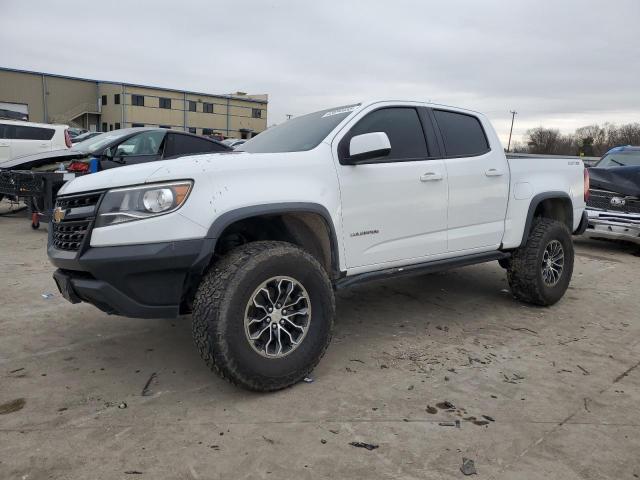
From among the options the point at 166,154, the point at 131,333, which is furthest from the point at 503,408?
the point at 166,154

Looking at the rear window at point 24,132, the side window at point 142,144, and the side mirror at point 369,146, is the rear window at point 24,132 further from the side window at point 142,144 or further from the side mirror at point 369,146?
the side mirror at point 369,146

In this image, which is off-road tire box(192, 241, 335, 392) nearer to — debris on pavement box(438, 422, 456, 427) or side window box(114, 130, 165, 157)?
debris on pavement box(438, 422, 456, 427)

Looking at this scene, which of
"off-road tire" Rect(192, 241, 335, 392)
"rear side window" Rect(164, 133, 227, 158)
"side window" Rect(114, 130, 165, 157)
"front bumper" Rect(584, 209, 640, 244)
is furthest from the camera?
"rear side window" Rect(164, 133, 227, 158)

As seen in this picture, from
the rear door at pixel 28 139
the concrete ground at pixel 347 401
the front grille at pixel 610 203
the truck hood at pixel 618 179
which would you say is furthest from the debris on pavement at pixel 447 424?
the rear door at pixel 28 139

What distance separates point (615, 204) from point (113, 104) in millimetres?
56486

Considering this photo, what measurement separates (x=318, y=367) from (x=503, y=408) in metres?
1.23

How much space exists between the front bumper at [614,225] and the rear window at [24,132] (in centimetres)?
1222

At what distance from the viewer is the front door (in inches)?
146

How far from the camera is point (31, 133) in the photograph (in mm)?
13000

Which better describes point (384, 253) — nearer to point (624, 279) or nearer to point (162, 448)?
point (162, 448)

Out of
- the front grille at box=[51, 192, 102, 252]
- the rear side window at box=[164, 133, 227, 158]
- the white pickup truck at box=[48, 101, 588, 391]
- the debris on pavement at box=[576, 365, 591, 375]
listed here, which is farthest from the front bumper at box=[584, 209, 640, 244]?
the front grille at box=[51, 192, 102, 252]

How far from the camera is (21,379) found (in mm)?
3375

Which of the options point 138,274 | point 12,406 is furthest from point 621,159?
point 12,406

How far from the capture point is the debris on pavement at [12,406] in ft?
9.78
